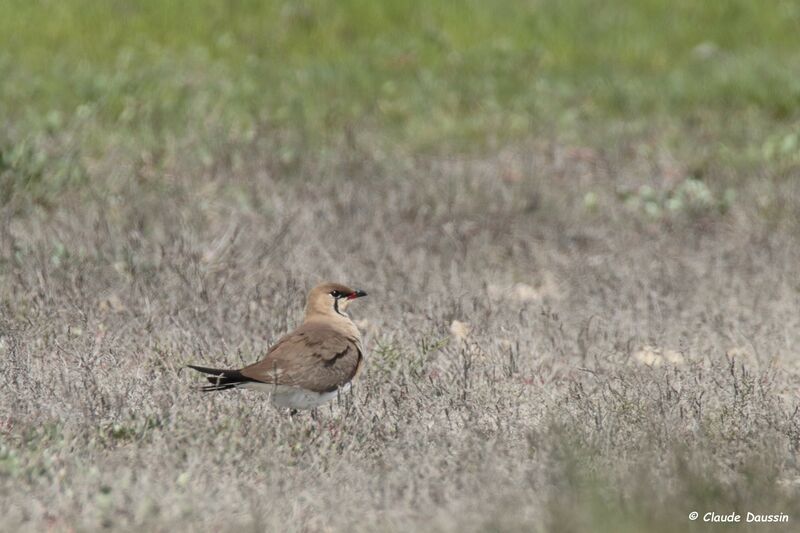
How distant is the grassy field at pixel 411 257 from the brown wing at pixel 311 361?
0.19m

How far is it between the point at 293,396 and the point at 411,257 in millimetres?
3069

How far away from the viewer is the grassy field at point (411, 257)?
4965mm

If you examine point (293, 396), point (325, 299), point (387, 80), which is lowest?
point (293, 396)

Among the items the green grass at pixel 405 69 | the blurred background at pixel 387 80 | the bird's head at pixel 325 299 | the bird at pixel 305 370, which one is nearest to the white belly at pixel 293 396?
the bird at pixel 305 370

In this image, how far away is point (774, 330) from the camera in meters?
7.52

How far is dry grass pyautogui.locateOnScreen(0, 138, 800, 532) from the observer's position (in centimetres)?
477

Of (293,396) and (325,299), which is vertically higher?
(325,299)

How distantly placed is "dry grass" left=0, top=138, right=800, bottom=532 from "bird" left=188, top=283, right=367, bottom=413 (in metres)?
0.14

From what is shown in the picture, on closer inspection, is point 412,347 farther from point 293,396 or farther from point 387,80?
point 387,80

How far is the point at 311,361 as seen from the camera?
579cm

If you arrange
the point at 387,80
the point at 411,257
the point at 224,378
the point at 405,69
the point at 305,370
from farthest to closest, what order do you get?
the point at 405,69, the point at 387,80, the point at 411,257, the point at 305,370, the point at 224,378

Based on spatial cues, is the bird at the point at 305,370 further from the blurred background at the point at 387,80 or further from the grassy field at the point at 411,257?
the blurred background at the point at 387,80

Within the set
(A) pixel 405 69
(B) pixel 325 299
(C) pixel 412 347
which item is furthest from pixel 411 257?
(A) pixel 405 69

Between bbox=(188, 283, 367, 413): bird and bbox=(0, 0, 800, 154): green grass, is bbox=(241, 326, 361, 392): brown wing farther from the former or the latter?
bbox=(0, 0, 800, 154): green grass
